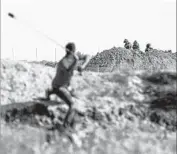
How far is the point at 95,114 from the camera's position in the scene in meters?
12.8

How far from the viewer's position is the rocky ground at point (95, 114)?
11.8 metres

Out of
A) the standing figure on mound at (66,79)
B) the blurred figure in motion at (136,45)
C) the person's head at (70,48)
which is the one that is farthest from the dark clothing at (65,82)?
the blurred figure in motion at (136,45)

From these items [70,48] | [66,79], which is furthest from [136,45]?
[66,79]

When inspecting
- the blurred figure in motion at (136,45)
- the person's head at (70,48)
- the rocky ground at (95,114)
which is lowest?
the rocky ground at (95,114)

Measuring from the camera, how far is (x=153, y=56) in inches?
2126

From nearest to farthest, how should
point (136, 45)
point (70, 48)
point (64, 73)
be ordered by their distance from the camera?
1. point (64, 73)
2. point (70, 48)
3. point (136, 45)

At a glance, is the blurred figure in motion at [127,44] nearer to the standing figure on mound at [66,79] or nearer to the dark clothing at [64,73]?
the standing figure on mound at [66,79]

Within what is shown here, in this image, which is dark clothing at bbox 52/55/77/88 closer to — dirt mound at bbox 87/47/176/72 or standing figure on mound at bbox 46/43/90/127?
standing figure on mound at bbox 46/43/90/127

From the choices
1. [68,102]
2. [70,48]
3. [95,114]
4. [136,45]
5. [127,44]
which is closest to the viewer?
[68,102]

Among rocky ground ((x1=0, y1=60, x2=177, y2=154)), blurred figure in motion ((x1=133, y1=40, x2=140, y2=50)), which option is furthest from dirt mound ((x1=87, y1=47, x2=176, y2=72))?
rocky ground ((x1=0, y1=60, x2=177, y2=154))

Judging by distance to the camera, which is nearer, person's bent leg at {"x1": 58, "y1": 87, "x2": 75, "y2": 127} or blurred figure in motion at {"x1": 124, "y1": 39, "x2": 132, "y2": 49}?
person's bent leg at {"x1": 58, "y1": 87, "x2": 75, "y2": 127}

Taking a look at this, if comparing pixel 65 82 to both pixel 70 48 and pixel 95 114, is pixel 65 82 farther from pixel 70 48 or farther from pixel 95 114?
pixel 95 114

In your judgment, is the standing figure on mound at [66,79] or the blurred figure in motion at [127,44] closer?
the standing figure on mound at [66,79]

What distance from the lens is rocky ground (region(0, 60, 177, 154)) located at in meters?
11.8
